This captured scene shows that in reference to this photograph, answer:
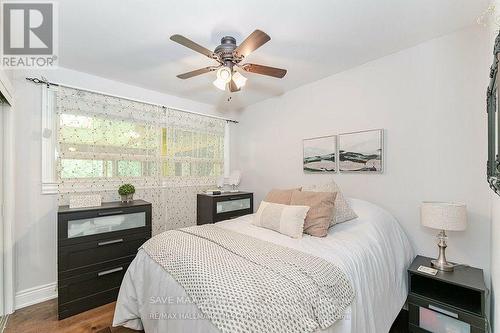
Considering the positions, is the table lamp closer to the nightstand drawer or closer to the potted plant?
the nightstand drawer

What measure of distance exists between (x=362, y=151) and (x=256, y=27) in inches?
65.7

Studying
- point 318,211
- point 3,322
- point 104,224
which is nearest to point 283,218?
point 318,211

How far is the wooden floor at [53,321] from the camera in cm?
195

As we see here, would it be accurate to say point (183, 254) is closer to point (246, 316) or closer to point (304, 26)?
point (246, 316)

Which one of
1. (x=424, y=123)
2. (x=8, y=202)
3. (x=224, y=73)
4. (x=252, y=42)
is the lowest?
(x=8, y=202)

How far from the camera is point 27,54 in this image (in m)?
2.20

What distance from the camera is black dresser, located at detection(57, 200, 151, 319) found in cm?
213

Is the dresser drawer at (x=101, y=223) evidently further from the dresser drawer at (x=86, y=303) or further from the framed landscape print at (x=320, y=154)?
the framed landscape print at (x=320, y=154)

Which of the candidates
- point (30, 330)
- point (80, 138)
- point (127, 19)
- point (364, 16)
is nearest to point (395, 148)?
point (364, 16)

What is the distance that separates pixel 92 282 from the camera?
2268 millimetres

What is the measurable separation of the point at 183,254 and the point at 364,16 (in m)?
2.18

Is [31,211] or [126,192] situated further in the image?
[126,192]

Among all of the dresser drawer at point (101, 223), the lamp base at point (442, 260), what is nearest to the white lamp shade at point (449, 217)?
the lamp base at point (442, 260)

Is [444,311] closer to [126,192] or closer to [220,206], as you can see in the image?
Result: [220,206]
